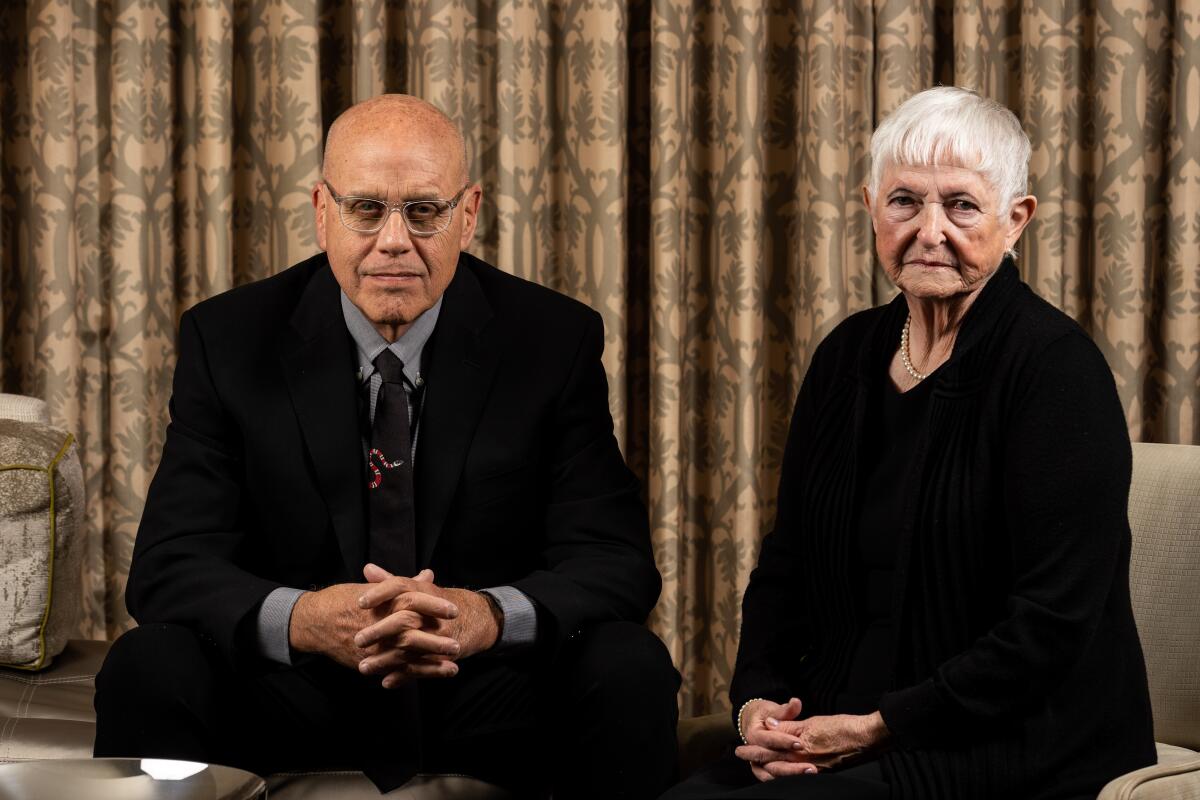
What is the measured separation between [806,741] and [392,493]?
2.17ft

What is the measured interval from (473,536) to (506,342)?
0.29 m

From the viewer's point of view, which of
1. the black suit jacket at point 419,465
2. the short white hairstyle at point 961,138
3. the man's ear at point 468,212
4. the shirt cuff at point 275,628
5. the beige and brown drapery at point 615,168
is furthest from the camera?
the beige and brown drapery at point 615,168

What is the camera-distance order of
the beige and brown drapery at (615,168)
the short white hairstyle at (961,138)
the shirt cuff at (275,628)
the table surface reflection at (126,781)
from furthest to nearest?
the beige and brown drapery at (615,168) → the shirt cuff at (275,628) → the short white hairstyle at (961,138) → the table surface reflection at (126,781)

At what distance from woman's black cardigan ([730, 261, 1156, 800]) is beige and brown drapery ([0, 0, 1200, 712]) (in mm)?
1036

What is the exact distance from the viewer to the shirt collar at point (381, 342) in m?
1.92

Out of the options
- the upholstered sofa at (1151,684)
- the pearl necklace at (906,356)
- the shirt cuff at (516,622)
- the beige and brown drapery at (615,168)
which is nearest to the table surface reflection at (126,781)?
the upholstered sofa at (1151,684)

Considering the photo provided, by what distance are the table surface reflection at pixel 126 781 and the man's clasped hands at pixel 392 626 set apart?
0.33 meters

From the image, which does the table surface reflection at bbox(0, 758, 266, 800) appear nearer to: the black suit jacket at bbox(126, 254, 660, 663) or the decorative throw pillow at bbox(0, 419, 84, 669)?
the black suit jacket at bbox(126, 254, 660, 663)

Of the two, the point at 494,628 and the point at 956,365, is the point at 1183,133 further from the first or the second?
the point at 494,628

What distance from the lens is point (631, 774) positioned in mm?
1654

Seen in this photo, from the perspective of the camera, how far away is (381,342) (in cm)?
193

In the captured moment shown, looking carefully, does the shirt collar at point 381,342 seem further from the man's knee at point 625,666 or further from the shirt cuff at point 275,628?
the man's knee at point 625,666

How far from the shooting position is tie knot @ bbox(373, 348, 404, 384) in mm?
1910

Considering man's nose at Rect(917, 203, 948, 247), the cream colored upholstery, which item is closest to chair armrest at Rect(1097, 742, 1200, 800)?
the cream colored upholstery
